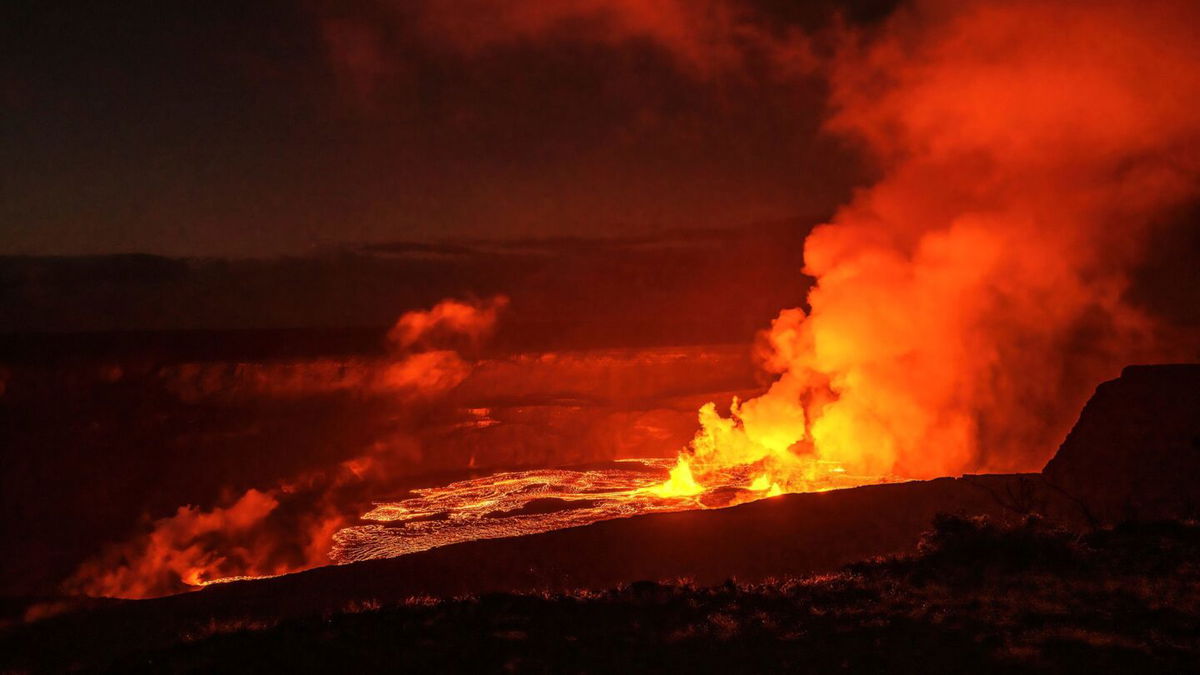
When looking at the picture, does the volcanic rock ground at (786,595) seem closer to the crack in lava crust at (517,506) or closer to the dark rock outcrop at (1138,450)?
the dark rock outcrop at (1138,450)

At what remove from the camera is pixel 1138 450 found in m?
15.8

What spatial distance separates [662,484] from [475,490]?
8.16 meters

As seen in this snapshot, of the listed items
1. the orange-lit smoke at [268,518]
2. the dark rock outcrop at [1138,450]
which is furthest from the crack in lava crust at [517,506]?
the dark rock outcrop at [1138,450]

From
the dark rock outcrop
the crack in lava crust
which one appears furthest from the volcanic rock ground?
the crack in lava crust

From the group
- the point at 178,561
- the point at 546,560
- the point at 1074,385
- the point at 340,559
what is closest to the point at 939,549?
the point at 546,560

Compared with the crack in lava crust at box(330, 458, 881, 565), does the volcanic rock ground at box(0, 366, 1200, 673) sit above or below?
below

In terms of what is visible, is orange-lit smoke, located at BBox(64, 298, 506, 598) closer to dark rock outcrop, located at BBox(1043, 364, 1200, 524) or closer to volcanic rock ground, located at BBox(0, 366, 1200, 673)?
volcanic rock ground, located at BBox(0, 366, 1200, 673)

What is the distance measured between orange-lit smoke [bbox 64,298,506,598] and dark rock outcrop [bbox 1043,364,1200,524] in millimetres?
21073

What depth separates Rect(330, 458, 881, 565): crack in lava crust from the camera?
26547 mm

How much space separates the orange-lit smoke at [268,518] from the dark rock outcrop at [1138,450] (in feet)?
69.1

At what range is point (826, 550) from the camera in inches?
625

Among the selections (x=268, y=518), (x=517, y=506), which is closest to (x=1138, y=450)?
(x=517, y=506)

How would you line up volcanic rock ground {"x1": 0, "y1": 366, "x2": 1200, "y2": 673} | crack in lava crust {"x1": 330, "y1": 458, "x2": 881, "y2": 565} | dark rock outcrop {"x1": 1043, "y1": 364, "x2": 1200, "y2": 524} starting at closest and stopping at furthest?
volcanic rock ground {"x1": 0, "y1": 366, "x2": 1200, "y2": 673}
dark rock outcrop {"x1": 1043, "y1": 364, "x2": 1200, "y2": 524}
crack in lava crust {"x1": 330, "y1": 458, "x2": 881, "y2": 565}

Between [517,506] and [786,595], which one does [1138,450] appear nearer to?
[786,595]
